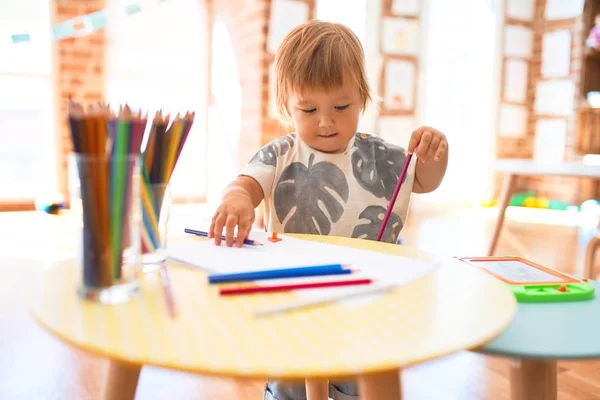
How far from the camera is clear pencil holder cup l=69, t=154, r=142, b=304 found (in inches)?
15.7

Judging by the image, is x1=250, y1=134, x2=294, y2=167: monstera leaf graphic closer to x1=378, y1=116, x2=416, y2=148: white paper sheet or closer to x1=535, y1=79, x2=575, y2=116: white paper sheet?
x1=378, y1=116, x2=416, y2=148: white paper sheet

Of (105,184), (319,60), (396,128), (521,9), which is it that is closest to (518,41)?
(521,9)

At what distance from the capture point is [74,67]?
305 centimetres

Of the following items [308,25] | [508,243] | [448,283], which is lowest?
[508,243]

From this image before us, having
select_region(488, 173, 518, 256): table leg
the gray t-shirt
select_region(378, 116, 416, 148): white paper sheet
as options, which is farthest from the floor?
select_region(378, 116, 416, 148): white paper sheet

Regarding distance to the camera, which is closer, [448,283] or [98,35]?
[448,283]

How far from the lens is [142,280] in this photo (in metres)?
0.47

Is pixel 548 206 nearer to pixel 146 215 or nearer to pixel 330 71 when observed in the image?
pixel 330 71

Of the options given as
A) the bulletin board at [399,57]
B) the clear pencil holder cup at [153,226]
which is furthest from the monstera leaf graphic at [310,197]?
the bulletin board at [399,57]

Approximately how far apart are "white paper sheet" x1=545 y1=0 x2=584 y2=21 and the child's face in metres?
3.62

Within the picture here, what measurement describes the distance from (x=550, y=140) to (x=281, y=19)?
236cm

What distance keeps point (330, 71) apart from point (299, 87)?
5 centimetres

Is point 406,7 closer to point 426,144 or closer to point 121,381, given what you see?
point 426,144

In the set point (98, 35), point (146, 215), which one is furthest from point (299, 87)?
point (98, 35)
